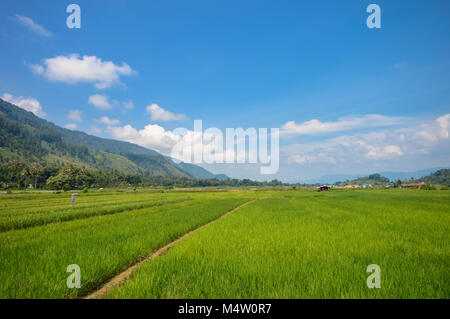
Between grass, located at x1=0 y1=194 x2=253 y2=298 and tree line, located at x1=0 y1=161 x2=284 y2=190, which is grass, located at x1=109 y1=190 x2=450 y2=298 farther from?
tree line, located at x1=0 y1=161 x2=284 y2=190

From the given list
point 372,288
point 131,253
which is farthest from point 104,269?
point 372,288

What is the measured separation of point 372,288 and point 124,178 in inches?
5523

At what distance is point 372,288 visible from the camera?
366 centimetres

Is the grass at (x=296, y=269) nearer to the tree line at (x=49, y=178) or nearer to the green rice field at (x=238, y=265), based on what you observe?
the green rice field at (x=238, y=265)

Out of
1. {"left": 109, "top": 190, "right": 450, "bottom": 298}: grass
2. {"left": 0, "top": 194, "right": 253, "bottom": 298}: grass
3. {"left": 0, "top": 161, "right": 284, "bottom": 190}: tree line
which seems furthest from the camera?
{"left": 0, "top": 161, "right": 284, "bottom": 190}: tree line

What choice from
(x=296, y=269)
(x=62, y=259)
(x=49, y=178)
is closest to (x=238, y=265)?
(x=296, y=269)

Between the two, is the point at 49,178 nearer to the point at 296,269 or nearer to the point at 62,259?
the point at 62,259

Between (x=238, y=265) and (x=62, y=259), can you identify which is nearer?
(x=238, y=265)

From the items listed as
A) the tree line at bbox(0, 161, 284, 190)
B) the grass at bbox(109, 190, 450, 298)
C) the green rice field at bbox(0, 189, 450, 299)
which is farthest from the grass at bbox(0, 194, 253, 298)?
the tree line at bbox(0, 161, 284, 190)

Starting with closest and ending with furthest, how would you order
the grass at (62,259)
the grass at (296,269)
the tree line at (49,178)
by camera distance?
1. the grass at (296,269)
2. the grass at (62,259)
3. the tree line at (49,178)

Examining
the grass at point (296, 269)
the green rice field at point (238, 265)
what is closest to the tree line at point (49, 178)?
the green rice field at point (238, 265)

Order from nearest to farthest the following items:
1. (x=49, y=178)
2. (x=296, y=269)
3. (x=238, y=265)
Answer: (x=296, y=269), (x=238, y=265), (x=49, y=178)

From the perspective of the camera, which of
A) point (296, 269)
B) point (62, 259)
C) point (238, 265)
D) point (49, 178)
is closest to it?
point (296, 269)
